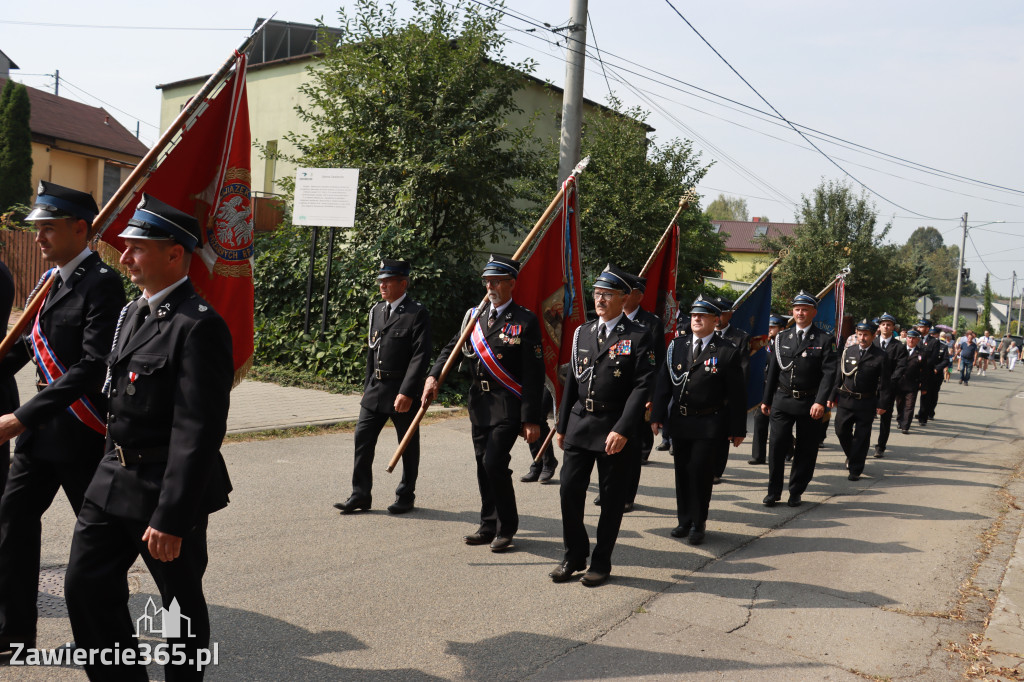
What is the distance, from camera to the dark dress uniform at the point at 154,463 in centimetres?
292

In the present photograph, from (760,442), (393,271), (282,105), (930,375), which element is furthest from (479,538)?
(282,105)

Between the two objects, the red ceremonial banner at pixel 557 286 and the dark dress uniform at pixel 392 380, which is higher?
the red ceremonial banner at pixel 557 286

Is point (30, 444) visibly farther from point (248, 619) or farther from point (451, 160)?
point (451, 160)

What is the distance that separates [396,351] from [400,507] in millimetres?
1292

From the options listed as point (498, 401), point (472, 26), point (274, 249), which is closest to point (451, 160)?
point (472, 26)

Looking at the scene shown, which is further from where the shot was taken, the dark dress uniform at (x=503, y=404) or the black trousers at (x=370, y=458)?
the black trousers at (x=370, y=458)

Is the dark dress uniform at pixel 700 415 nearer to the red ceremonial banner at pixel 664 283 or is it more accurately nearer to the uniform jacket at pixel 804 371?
the uniform jacket at pixel 804 371

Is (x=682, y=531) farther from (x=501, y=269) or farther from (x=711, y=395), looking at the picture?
(x=501, y=269)

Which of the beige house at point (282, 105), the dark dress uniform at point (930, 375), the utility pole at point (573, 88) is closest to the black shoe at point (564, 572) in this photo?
the utility pole at point (573, 88)

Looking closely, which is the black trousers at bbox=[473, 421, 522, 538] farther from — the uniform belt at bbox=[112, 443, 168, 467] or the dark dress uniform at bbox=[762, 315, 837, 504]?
the dark dress uniform at bbox=[762, 315, 837, 504]

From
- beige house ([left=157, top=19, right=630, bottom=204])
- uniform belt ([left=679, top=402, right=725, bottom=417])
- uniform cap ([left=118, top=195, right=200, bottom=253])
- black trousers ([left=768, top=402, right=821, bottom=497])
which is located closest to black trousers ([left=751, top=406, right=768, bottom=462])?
black trousers ([left=768, top=402, right=821, bottom=497])

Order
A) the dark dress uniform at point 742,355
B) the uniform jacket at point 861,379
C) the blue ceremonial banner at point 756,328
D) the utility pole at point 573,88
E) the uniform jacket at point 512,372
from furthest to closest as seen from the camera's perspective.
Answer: the utility pole at point 573,88
the blue ceremonial banner at point 756,328
the uniform jacket at point 861,379
the dark dress uniform at point 742,355
the uniform jacket at point 512,372

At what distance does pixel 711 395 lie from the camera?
691 cm

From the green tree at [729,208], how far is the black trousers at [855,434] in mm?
82200
